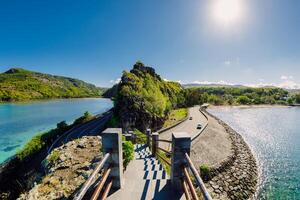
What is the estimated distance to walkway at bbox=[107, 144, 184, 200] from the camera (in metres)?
3.92

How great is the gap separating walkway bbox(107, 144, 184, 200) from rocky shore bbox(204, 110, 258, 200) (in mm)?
10928

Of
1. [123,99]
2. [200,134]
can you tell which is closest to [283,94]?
[200,134]

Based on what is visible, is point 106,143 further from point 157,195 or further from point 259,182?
point 259,182

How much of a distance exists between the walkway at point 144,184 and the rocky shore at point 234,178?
10928 mm

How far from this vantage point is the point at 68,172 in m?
5.50

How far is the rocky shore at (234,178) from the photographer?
46.9 ft

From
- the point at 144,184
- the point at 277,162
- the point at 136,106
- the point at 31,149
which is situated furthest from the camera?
the point at 136,106

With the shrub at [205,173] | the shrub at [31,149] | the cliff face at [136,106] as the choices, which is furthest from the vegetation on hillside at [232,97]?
the shrub at [31,149]

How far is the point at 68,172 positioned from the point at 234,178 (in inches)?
660

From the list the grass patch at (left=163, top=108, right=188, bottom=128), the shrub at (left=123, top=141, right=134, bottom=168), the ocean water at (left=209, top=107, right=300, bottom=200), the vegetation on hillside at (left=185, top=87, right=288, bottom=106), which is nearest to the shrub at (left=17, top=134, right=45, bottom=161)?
the grass patch at (left=163, top=108, right=188, bottom=128)

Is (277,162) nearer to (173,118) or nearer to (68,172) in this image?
(173,118)

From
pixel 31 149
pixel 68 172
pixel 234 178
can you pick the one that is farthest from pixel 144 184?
pixel 31 149

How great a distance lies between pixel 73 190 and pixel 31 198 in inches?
48.2

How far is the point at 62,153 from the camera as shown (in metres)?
6.79
